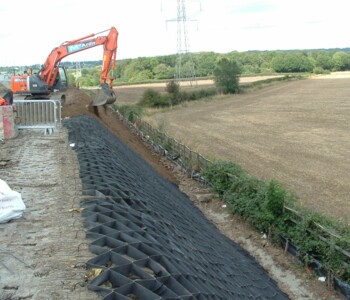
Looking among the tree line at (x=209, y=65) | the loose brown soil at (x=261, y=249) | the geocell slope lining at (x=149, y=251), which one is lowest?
the loose brown soil at (x=261, y=249)

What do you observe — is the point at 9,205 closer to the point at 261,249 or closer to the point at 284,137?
the point at 261,249

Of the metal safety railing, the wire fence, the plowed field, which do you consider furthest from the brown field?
the metal safety railing

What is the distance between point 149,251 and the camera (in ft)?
20.8

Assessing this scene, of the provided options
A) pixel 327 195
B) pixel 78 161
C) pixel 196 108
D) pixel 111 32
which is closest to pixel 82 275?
pixel 78 161

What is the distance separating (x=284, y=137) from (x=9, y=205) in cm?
3007

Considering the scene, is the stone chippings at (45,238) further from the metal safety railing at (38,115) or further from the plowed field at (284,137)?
the plowed field at (284,137)

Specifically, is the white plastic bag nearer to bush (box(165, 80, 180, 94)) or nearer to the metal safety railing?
the metal safety railing

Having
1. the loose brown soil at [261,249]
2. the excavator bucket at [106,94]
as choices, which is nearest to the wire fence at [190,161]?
the loose brown soil at [261,249]

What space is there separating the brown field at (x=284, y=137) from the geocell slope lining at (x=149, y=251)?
21.0ft

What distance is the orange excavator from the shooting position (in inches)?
912

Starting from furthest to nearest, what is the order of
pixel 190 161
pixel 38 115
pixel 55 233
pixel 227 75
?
pixel 227 75 → pixel 190 161 → pixel 38 115 → pixel 55 233

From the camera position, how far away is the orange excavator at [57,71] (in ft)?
76.0

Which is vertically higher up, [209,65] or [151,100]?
[209,65]

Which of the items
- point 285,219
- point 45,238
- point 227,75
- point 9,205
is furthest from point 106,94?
point 227,75
